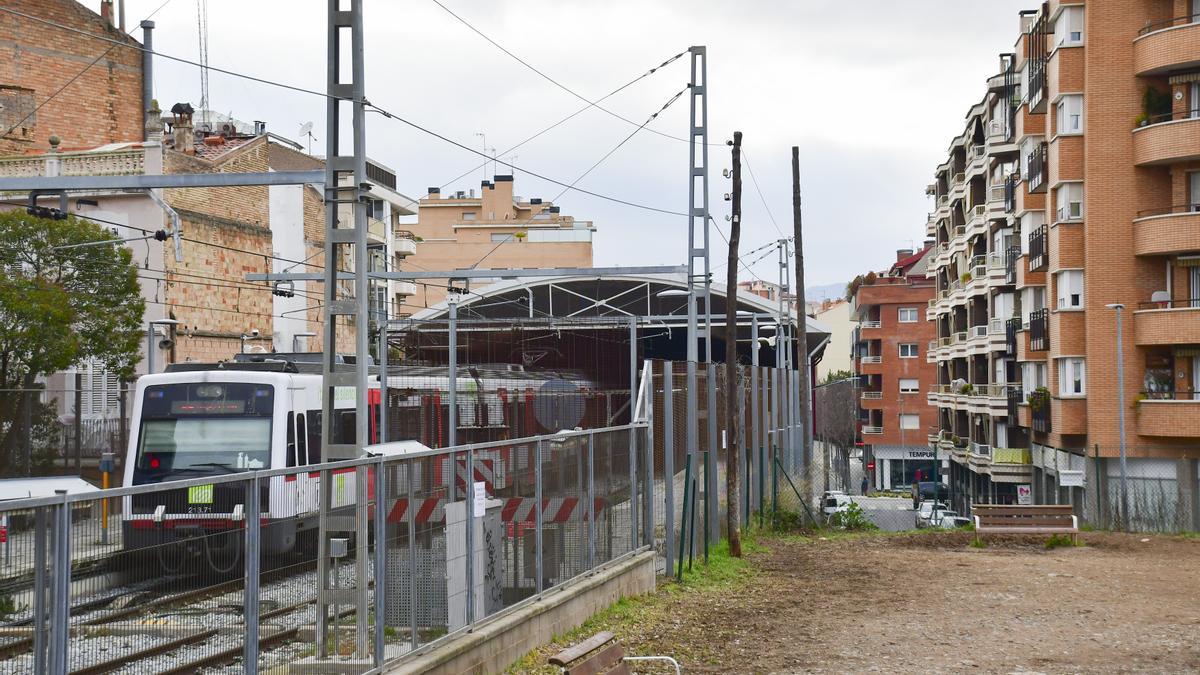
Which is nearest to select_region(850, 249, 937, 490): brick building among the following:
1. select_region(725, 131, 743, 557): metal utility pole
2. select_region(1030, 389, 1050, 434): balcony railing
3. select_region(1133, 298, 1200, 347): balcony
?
select_region(1030, 389, 1050, 434): balcony railing

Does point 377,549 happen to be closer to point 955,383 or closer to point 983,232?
point 983,232

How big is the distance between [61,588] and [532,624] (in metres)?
6.19

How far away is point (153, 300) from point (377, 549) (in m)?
36.6

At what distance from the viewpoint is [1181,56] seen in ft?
125

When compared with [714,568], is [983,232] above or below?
above

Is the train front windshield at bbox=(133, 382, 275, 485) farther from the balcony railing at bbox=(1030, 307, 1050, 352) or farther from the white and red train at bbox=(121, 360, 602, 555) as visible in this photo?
the balcony railing at bbox=(1030, 307, 1050, 352)

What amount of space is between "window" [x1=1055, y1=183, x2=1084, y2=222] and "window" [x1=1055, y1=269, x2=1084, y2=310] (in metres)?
1.70

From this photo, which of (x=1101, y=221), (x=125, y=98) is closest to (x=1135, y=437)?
(x=1101, y=221)

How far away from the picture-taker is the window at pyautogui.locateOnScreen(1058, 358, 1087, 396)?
43156 millimetres

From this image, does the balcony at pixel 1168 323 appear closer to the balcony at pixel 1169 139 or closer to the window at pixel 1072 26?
the balcony at pixel 1169 139

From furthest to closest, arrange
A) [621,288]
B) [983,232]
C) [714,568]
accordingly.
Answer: [621,288] < [983,232] < [714,568]

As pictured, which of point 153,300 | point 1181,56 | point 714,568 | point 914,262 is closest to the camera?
point 714,568

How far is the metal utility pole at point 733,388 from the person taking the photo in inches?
859

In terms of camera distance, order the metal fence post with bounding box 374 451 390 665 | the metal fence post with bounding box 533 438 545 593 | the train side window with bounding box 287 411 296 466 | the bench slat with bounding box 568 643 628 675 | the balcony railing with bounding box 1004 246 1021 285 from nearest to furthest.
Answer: the bench slat with bounding box 568 643 628 675 < the metal fence post with bounding box 374 451 390 665 < the metal fence post with bounding box 533 438 545 593 < the train side window with bounding box 287 411 296 466 < the balcony railing with bounding box 1004 246 1021 285
